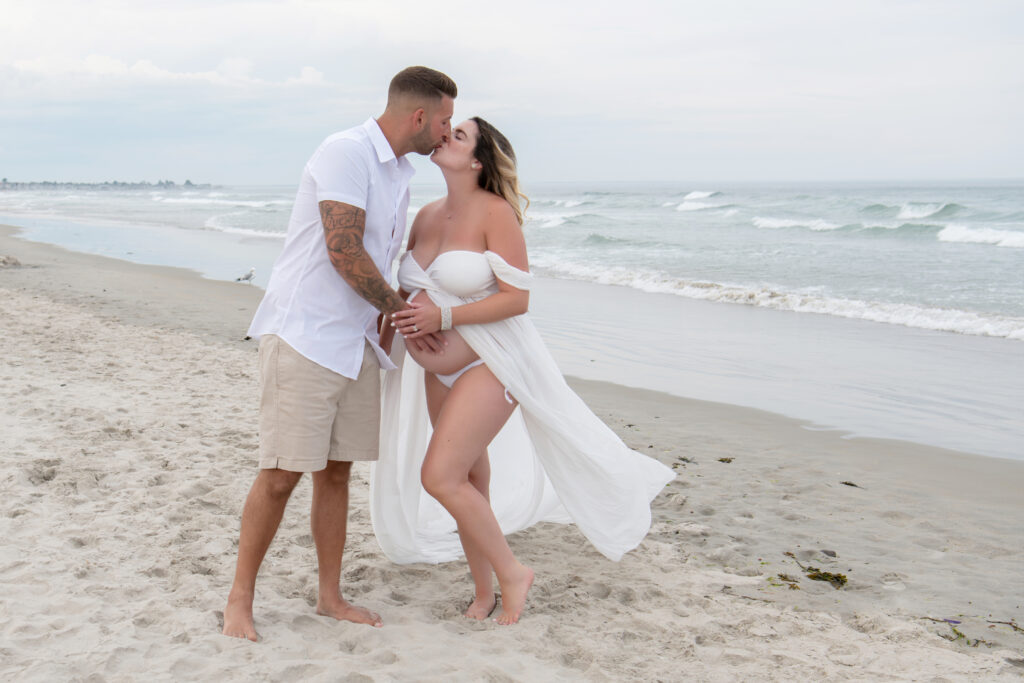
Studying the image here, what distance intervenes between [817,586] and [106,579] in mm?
3192

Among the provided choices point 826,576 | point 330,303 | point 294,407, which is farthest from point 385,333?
point 826,576

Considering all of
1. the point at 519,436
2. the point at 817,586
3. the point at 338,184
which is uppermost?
the point at 338,184

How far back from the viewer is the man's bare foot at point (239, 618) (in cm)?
313

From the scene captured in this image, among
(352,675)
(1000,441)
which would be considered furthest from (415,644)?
(1000,441)

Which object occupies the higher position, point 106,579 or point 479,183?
point 479,183

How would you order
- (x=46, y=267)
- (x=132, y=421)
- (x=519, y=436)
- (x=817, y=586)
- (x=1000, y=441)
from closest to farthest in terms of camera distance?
(x=817, y=586) < (x=519, y=436) < (x=132, y=421) < (x=1000, y=441) < (x=46, y=267)

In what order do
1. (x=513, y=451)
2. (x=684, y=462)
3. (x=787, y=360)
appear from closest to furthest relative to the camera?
(x=513, y=451), (x=684, y=462), (x=787, y=360)

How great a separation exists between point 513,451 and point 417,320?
4.07 feet

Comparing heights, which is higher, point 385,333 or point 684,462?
point 385,333

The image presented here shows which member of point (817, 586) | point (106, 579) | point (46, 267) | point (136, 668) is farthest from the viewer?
point (46, 267)

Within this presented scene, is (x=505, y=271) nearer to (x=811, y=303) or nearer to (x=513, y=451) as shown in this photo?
(x=513, y=451)

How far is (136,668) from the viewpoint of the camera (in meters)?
2.85

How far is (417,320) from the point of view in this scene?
10.5 feet

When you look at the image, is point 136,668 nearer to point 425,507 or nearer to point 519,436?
point 425,507
